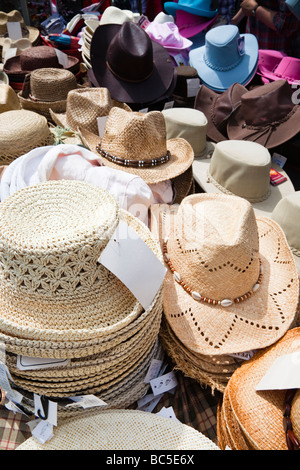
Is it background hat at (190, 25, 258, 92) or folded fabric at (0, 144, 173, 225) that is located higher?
background hat at (190, 25, 258, 92)

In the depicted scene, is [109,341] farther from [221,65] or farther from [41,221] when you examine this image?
[221,65]

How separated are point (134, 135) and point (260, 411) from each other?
4.45 ft

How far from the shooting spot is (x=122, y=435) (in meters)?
1.07

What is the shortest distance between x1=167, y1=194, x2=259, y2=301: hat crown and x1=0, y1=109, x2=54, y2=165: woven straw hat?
899 millimetres

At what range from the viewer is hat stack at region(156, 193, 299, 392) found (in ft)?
4.42

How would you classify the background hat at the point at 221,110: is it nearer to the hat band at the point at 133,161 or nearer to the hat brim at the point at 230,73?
the hat brim at the point at 230,73

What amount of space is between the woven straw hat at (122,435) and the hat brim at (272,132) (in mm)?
2028

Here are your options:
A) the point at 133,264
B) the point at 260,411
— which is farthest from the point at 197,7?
the point at 260,411

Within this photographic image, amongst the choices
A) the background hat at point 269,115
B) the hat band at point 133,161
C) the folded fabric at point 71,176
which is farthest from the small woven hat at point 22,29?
the folded fabric at point 71,176

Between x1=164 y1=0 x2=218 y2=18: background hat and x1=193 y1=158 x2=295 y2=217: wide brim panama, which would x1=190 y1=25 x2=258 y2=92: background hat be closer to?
x1=164 y1=0 x2=218 y2=18: background hat

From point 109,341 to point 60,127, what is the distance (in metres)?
1.76

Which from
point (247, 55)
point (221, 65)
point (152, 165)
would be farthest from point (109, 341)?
point (247, 55)

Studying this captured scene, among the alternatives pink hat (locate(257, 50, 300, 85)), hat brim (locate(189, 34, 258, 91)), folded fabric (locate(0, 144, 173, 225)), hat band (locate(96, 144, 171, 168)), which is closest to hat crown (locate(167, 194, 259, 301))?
folded fabric (locate(0, 144, 173, 225))

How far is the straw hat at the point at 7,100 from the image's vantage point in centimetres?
231
